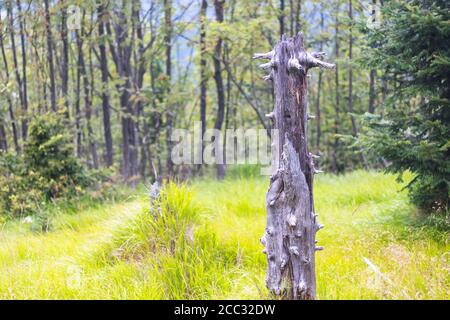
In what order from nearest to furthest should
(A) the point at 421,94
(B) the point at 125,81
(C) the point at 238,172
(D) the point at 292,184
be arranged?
(D) the point at 292,184 < (A) the point at 421,94 < (C) the point at 238,172 < (B) the point at 125,81

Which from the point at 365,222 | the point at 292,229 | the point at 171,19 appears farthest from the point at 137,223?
the point at 171,19

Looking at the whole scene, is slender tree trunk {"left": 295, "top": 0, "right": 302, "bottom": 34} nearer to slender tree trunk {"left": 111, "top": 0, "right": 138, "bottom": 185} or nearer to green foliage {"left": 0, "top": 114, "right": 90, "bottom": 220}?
slender tree trunk {"left": 111, "top": 0, "right": 138, "bottom": 185}

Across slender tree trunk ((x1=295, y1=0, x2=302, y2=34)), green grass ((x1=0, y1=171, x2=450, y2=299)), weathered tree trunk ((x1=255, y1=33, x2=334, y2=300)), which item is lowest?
green grass ((x1=0, y1=171, x2=450, y2=299))

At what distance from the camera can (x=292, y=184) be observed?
281 cm

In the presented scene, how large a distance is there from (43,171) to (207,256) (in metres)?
4.58

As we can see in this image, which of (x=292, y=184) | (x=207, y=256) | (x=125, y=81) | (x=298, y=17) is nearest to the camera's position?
(x=292, y=184)

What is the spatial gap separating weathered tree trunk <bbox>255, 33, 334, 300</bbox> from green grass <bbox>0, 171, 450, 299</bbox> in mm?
242

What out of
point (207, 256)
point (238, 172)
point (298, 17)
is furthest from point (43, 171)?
point (298, 17)

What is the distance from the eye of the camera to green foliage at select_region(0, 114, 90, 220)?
7.13 meters

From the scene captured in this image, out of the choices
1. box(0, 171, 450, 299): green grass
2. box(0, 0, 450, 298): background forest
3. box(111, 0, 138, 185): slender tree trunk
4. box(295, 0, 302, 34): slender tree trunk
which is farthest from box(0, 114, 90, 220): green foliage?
box(295, 0, 302, 34): slender tree trunk

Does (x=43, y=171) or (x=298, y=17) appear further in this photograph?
(x=298, y=17)

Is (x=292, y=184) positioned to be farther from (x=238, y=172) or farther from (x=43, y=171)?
(x=238, y=172)

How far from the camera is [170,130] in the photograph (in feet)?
40.2

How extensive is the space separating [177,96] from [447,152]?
291 inches
